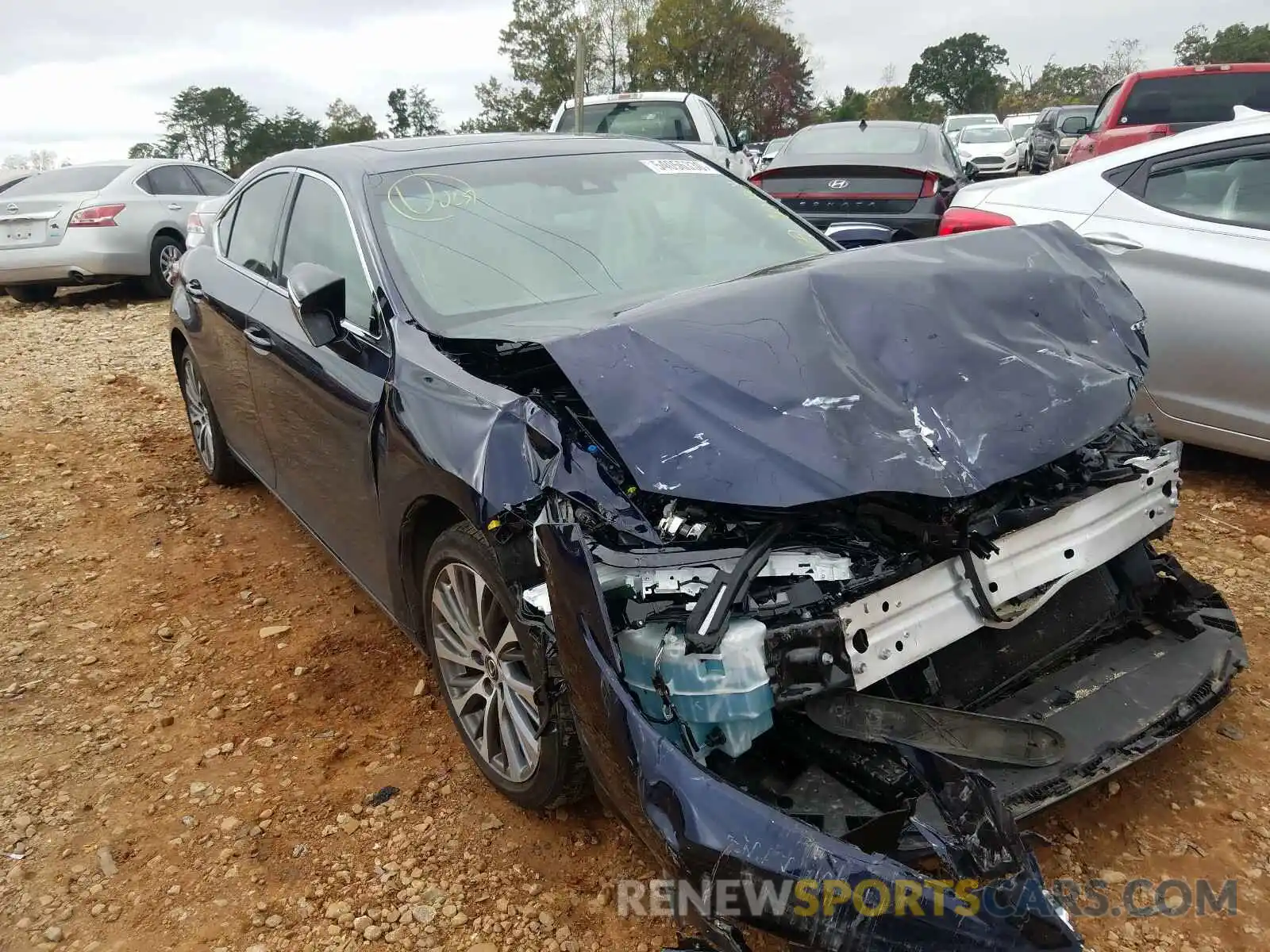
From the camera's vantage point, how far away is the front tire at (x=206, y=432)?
480 centimetres

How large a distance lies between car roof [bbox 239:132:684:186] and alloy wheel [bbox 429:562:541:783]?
1556 mm

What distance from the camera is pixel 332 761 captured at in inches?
112

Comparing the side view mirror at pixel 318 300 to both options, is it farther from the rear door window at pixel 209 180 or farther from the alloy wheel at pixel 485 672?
the rear door window at pixel 209 180

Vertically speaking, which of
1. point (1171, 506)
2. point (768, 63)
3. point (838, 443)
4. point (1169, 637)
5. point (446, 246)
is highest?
point (768, 63)

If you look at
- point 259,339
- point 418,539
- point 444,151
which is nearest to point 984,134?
point 444,151

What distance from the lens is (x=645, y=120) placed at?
10.2 m

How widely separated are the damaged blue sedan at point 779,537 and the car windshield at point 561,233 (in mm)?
18

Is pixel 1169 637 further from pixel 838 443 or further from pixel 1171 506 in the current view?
pixel 838 443

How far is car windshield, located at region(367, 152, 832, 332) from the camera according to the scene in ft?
9.43

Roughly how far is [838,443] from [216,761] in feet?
7.22

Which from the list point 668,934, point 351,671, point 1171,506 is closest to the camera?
point 668,934

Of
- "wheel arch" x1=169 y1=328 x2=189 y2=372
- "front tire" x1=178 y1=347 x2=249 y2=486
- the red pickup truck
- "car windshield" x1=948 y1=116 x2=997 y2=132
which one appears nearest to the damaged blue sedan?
"front tire" x1=178 y1=347 x2=249 y2=486

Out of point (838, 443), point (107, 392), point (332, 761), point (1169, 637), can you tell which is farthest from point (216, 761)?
point (107, 392)

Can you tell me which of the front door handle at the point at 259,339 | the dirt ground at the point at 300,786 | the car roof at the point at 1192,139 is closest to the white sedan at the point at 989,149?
the car roof at the point at 1192,139
